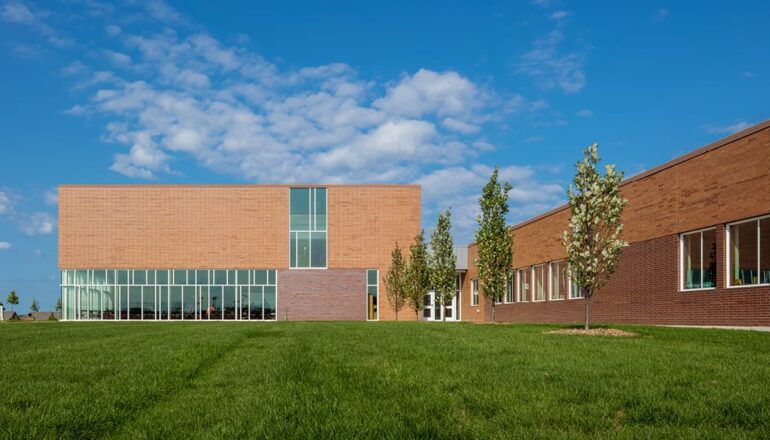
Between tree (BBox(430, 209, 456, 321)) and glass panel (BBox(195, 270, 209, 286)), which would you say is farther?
glass panel (BBox(195, 270, 209, 286))

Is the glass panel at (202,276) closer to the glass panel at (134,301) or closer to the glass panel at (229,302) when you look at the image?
the glass panel at (229,302)

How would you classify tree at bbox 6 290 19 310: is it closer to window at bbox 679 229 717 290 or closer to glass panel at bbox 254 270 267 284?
glass panel at bbox 254 270 267 284

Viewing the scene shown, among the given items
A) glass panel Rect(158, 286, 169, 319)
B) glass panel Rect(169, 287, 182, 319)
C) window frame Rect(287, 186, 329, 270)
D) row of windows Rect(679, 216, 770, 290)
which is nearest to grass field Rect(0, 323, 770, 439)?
row of windows Rect(679, 216, 770, 290)

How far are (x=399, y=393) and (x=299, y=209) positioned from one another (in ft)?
155

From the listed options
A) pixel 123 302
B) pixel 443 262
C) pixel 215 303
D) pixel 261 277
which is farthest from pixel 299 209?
pixel 443 262

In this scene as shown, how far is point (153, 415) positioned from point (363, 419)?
2.21 m

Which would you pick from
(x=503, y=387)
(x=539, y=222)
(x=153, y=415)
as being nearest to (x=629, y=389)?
(x=503, y=387)

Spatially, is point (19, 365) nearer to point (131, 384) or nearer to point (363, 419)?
point (131, 384)

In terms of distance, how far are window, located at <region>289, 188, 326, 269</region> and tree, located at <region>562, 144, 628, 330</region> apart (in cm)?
3570

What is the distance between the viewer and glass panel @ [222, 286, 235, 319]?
5338 centimetres

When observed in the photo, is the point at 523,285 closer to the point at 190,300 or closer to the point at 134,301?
the point at 190,300

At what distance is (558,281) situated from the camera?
37.0 m

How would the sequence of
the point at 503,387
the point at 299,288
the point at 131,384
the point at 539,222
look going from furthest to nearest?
the point at 299,288 < the point at 539,222 < the point at 131,384 < the point at 503,387

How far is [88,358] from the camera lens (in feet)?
38.2
